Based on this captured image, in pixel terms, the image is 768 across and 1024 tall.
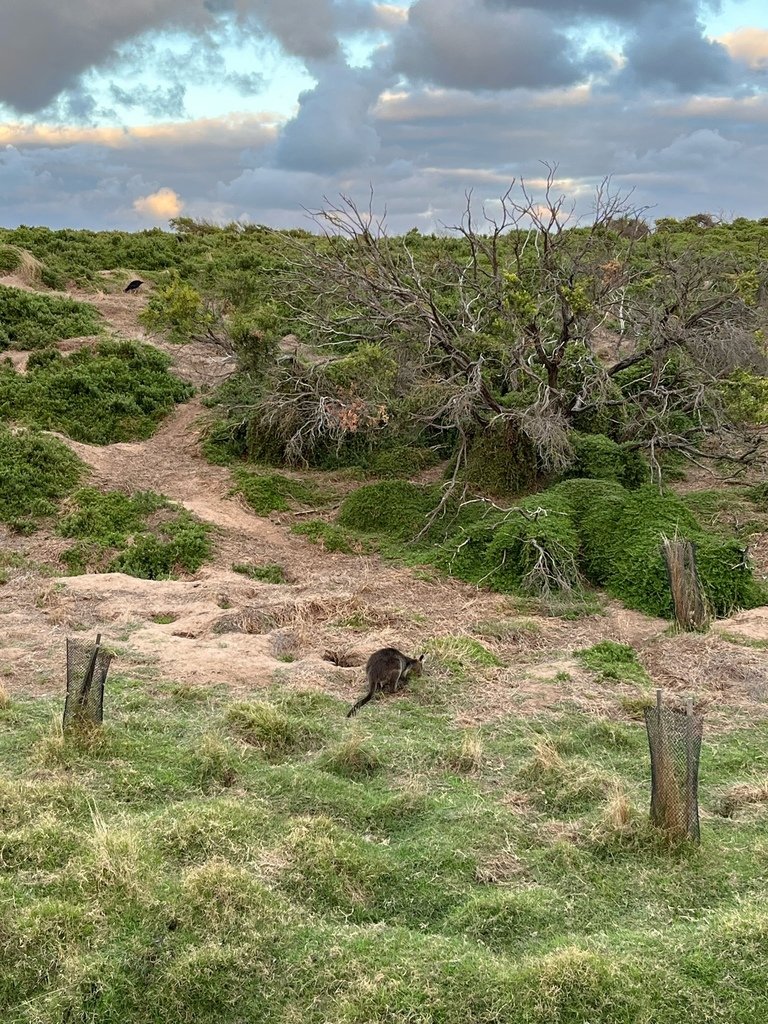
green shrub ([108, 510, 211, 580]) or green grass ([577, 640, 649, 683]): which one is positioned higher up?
green shrub ([108, 510, 211, 580])

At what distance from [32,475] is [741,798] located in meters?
8.76

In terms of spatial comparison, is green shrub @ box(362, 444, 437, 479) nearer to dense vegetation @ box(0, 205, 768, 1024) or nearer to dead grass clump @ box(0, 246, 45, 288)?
dense vegetation @ box(0, 205, 768, 1024)

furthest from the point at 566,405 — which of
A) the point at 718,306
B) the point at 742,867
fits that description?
the point at 742,867

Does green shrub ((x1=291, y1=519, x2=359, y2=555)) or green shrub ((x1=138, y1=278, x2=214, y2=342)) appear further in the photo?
green shrub ((x1=138, y1=278, x2=214, y2=342))

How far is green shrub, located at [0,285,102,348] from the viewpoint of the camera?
15.8 m

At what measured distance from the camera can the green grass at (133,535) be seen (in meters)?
9.40

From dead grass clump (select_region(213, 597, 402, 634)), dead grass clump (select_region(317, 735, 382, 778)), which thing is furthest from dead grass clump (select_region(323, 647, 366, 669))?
dead grass clump (select_region(317, 735, 382, 778))

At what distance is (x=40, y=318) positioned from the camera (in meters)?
Result: 16.5

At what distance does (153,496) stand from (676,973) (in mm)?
8425

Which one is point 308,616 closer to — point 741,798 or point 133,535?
point 133,535

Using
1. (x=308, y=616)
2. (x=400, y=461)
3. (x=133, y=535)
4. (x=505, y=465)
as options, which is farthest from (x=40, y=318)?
(x=308, y=616)

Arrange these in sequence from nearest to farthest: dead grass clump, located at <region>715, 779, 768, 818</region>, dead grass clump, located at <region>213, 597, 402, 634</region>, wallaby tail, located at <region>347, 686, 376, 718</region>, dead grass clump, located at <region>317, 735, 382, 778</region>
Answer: dead grass clump, located at <region>715, 779, 768, 818</region>, dead grass clump, located at <region>317, 735, 382, 778</region>, wallaby tail, located at <region>347, 686, 376, 718</region>, dead grass clump, located at <region>213, 597, 402, 634</region>

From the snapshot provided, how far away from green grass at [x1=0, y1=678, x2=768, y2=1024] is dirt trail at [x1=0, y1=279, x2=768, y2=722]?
0.65 meters

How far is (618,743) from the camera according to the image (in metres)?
5.61
